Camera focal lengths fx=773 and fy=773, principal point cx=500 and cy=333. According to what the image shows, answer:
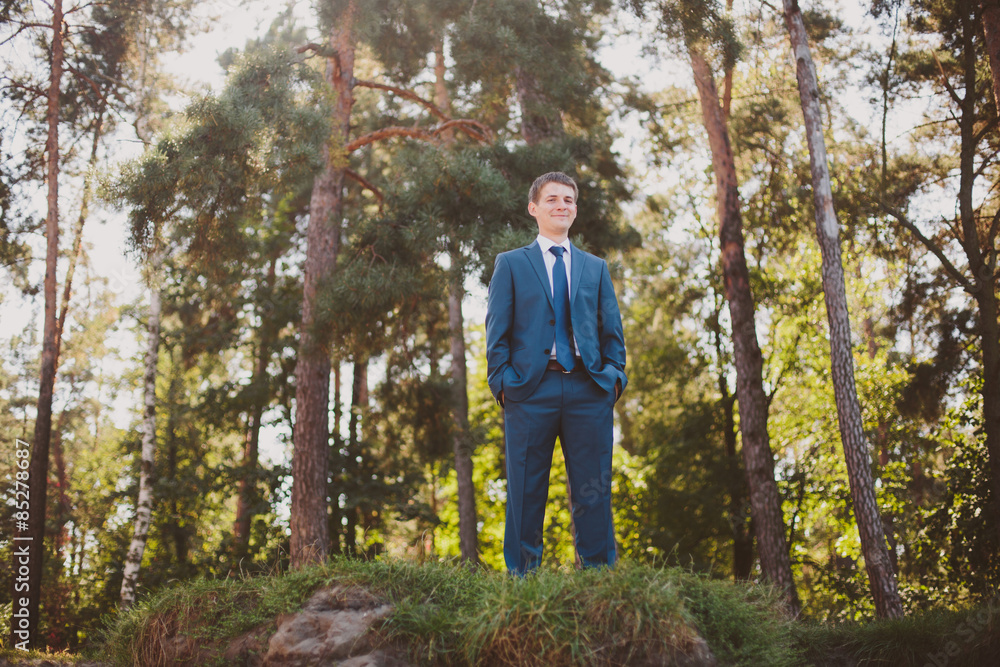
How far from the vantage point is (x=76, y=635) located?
1142 cm

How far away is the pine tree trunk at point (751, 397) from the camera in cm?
988

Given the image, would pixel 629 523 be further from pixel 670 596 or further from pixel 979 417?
pixel 670 596

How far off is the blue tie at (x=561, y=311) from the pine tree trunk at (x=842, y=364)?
4885 millimetres

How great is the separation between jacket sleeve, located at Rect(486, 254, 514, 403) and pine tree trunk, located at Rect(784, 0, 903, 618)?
509 cm

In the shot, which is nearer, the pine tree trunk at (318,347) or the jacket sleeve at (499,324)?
the jacket sleeve at (499,324)

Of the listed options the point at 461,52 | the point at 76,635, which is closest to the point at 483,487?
the point at 76,635

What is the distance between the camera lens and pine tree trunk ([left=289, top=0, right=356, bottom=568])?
8.84m

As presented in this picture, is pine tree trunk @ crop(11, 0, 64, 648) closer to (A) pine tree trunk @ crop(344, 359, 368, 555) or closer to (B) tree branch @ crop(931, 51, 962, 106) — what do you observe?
(A) pine tree trunk @ crop(344, 359, 368, 555)

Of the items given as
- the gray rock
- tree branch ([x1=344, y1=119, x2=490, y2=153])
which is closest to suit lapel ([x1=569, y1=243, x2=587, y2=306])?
the gray rock

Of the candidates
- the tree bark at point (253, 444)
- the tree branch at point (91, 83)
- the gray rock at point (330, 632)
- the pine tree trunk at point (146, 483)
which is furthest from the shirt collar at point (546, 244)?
the tree bark at point (253, 444)

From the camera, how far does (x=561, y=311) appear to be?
12.9ft

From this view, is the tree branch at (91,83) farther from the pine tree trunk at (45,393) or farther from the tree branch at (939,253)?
the tree branch at (939,253)

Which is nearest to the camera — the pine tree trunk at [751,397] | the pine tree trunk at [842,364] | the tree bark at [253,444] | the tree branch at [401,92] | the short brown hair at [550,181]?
the short brown hair at [550,181]

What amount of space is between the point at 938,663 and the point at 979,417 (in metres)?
7.17
